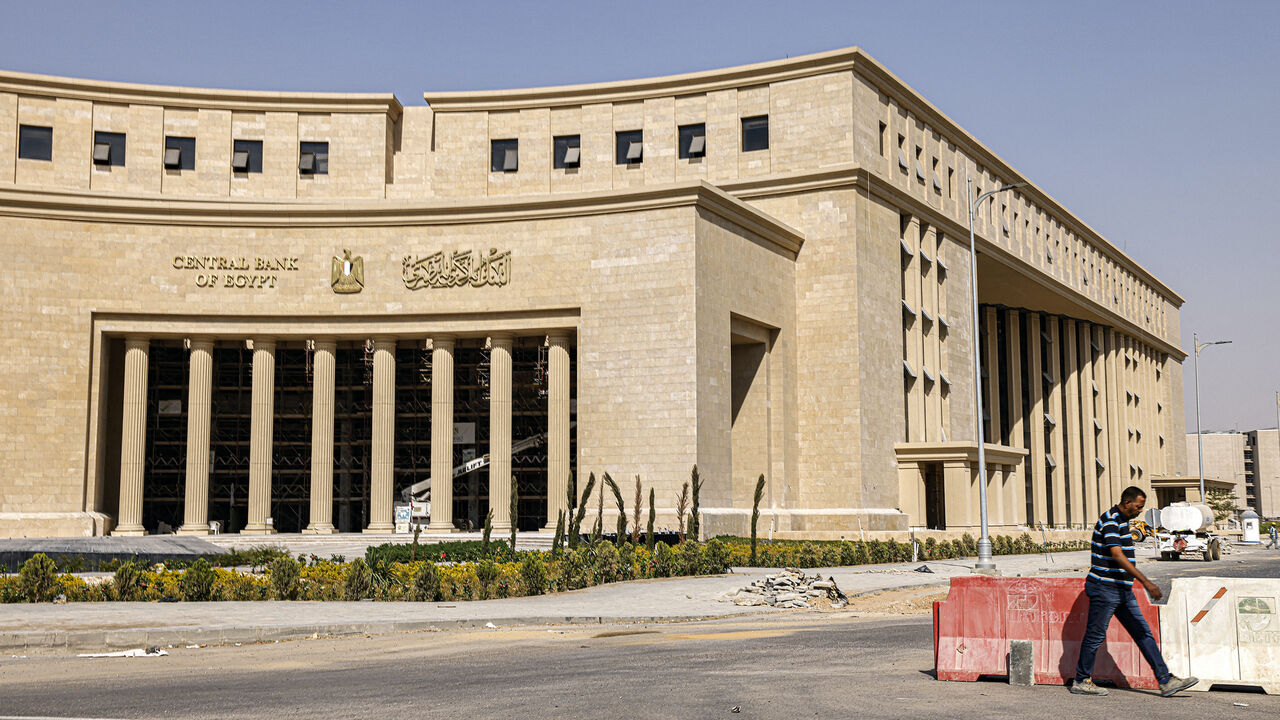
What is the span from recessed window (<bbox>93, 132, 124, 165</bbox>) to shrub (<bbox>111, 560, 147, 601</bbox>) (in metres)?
32.7

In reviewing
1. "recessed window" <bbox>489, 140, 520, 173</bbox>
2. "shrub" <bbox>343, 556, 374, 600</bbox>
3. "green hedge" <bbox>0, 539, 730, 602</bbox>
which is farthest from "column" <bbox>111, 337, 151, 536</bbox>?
"shrub" <bbox>343, 556, 374, 600</bbox>

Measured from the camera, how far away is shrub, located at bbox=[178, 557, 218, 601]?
22.0m

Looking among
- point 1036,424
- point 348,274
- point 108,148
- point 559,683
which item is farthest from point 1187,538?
point 108,148

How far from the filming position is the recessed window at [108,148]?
4984cm

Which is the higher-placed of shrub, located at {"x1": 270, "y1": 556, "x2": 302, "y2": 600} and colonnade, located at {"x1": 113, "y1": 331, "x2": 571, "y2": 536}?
colonnade, located at {"x1": 113, "y1": 331, "x2": 571, "y2": 536}

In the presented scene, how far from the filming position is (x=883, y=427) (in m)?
49.4

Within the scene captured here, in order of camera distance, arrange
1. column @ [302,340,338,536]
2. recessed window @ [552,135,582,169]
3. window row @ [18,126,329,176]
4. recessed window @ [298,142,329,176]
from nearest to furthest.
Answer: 1. column @ [302,340,338,536]
2. window row @ [18,126,329,176]
3. recessed window @ [298,142,329,176]
4. recessed window @ [552,135,582,169]

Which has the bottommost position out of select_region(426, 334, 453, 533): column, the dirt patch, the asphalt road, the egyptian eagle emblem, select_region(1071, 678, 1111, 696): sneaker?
the dirt patch

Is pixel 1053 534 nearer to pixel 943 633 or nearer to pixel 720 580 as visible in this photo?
pixel 720 580

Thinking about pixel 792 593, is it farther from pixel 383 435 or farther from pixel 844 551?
pixel 383 435

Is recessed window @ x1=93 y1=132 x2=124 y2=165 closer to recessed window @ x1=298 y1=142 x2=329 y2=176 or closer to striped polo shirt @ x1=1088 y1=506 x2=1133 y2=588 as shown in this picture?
recessed window @ x1=298 y1=142 x2=329 y2=176

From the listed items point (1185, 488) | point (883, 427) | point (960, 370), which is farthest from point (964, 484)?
point (1185, 488)

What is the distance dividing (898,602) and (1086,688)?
37.7ft

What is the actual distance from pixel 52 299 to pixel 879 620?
121 ft
